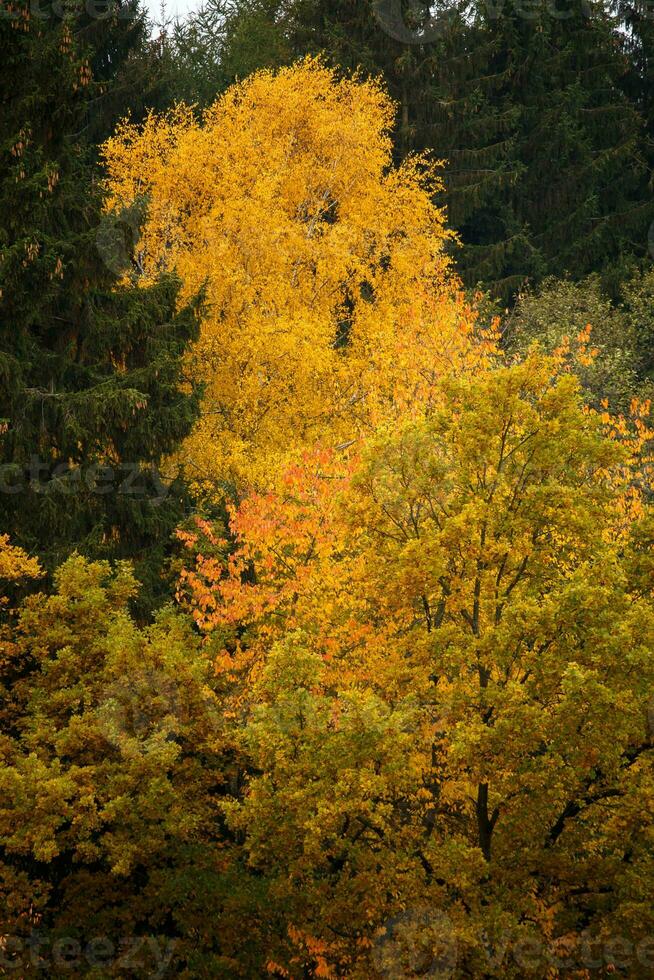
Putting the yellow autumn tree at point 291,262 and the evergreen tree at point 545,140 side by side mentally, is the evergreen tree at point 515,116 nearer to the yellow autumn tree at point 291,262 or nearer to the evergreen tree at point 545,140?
the evergreen tree at point 545,140

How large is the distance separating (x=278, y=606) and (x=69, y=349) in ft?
22.6

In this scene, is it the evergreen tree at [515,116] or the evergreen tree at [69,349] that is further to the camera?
the evergreen tree at [515,116]

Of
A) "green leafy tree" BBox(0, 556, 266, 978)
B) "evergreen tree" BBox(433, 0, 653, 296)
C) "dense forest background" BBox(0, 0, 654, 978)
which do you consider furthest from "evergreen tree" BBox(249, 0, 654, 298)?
"green leafy tree" BBox(0, 556, 266, 978)

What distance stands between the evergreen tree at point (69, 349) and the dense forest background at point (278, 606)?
0.26 feet

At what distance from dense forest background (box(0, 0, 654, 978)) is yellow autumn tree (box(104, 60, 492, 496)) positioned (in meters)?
0.15

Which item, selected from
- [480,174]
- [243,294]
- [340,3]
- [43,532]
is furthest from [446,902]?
[340,3]

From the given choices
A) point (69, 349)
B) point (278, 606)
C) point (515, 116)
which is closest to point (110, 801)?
point (278, 606)

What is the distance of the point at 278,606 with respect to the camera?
68.6 ft

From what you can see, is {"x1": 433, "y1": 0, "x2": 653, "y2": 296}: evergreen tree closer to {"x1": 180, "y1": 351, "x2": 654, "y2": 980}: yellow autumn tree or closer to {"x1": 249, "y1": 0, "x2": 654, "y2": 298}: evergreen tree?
{"x1": 249, "y1": 0, "x2": 654, "y2": 298}: evergreen tree

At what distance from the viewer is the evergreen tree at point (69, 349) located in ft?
61.2

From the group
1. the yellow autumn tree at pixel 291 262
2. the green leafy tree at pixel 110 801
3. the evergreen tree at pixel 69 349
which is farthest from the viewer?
the yellow autumn tree at pixel 291 262

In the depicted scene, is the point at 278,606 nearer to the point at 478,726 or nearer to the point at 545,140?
the point at 478,726

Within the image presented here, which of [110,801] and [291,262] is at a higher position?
[291,262]

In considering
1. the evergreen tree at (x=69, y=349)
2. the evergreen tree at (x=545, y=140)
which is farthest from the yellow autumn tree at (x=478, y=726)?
the evergreen tree at (x=545, y=140)
